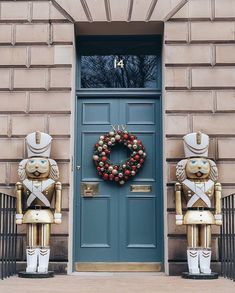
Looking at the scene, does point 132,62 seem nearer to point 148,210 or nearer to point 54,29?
point 54,29

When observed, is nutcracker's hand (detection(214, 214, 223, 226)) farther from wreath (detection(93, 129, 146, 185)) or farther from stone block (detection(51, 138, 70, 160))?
stone block (detection(51, 138, 70, 160))

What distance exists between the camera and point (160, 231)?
9.98m

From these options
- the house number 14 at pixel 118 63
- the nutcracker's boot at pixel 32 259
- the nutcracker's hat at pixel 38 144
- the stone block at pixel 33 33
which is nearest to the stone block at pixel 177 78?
the house number 14 at pixel 118 63

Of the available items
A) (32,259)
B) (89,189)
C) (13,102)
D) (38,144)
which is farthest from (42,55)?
(32,259)

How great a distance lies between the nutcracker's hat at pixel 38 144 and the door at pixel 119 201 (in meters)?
1.14

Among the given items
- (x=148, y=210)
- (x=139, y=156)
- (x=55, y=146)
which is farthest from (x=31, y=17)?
(x=148, y=210)

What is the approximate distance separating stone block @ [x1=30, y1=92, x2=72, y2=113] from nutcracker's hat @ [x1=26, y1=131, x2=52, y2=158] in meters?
0.81

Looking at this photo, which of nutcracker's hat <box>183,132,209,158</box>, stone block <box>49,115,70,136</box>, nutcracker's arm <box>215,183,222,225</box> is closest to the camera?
nutcracker's arm <box>215,183,222,225</box>

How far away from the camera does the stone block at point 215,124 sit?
9.73 metres

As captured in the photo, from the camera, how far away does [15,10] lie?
33.4 ft

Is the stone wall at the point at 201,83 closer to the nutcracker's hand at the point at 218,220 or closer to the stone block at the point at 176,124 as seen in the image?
the stone block at the point at 176,124

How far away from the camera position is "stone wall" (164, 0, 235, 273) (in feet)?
31.7

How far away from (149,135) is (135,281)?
2.90 meters

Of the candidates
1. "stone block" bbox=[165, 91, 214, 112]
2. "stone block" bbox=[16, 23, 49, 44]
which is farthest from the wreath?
"stone block" bbox=[16, 23, 49, 44]
